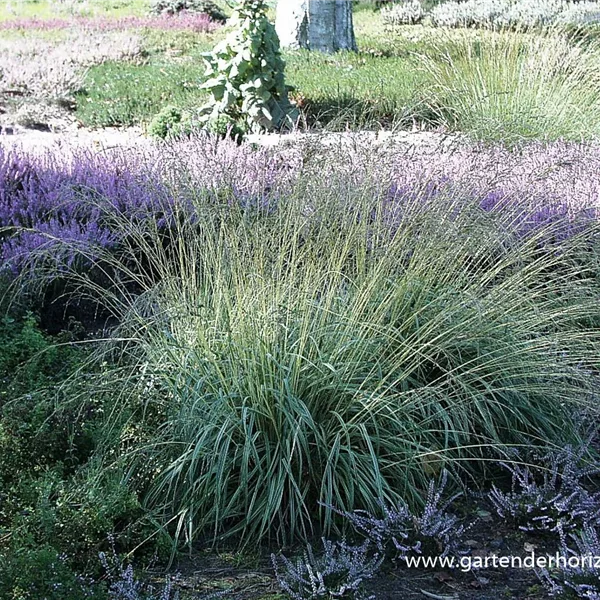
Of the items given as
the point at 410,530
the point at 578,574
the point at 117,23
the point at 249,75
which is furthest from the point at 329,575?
the point at 117,23

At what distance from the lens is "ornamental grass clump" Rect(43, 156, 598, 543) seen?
9.07 feet

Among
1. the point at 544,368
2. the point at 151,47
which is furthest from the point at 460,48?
the point at 151,47

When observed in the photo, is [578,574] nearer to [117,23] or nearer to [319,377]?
[319,377]

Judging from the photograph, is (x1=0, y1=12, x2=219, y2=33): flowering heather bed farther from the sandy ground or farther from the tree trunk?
the sandy ground

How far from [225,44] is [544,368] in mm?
5737

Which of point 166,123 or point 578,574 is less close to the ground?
point 166,123

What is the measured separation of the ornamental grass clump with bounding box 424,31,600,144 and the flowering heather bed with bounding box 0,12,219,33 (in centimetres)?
1125

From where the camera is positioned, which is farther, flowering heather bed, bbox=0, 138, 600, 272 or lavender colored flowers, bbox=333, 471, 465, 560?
flowering heather bed, bbox=0, 138, 600, 272

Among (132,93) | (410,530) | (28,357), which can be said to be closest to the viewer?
(410,530)

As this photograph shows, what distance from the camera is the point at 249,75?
314 inches

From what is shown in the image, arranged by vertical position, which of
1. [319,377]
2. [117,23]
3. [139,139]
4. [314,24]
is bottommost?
[319,377]

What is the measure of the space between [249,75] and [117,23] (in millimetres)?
11923

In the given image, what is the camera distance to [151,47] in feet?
50.7

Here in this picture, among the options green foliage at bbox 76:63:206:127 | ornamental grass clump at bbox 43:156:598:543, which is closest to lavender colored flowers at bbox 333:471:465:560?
ornamental grass clump at bbox 43:156:598:543
